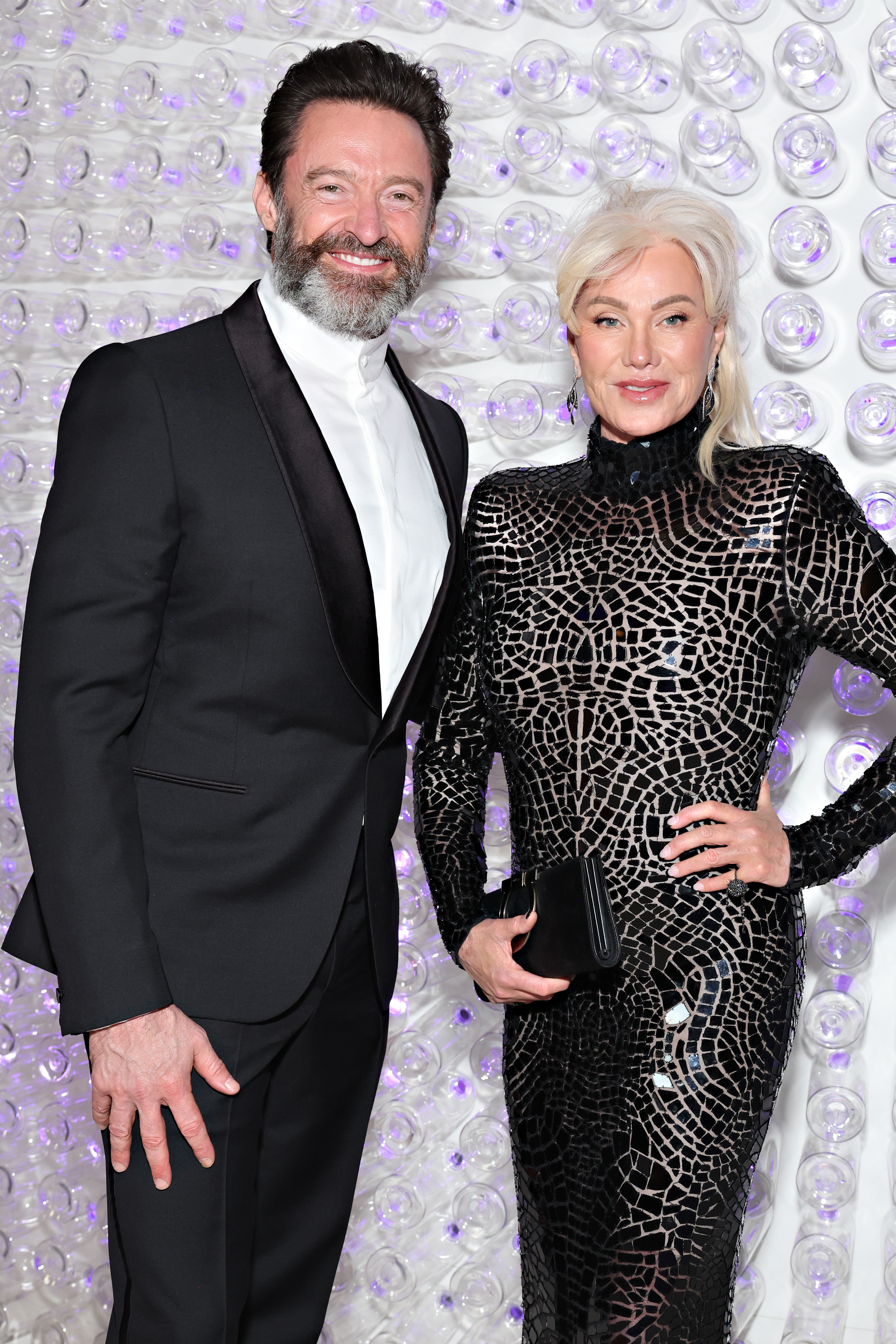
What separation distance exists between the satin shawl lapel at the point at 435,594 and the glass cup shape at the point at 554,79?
0.59 m

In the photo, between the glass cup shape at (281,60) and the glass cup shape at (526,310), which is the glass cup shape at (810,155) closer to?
the glass cup shape at (526,310)

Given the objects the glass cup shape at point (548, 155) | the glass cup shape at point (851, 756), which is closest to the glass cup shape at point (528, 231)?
the glass cup shape at point (548, 155)

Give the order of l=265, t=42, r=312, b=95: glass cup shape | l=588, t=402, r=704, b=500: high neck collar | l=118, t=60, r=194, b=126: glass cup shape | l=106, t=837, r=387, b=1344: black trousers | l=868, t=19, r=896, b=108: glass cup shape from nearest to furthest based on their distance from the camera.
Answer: l=106, t=837, r=387, b=1344: black trousers → l=588, t=402, r=704, b=500: high neck collar → l=868, t=19, r=896, b=108: glass cup shape → l=265, t=42, r=312, b=95: glass cup shape → l=118, t=60, r=194, b=126: glass cup shape

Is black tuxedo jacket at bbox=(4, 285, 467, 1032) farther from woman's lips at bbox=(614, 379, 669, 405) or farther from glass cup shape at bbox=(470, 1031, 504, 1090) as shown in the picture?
glass cup shape at bbox=(470, 1031, 504, 1090)

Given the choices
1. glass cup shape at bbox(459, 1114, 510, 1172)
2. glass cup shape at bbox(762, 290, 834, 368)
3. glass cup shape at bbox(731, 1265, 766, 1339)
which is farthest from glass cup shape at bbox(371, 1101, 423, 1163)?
glass cup shape at bbox(762, 290, 834, 368)

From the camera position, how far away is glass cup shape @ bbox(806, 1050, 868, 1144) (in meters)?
2.29

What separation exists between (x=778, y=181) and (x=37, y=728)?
1.56 m

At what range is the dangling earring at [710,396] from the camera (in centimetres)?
187

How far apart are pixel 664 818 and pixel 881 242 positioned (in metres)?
1.09

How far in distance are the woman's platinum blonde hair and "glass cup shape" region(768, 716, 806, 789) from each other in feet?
2.10

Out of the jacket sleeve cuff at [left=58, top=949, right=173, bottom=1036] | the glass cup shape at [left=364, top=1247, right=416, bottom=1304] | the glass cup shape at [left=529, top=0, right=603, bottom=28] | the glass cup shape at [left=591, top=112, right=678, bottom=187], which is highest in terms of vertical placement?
the glass cup shape at [left=529, top=0, right=603, bottom=28]

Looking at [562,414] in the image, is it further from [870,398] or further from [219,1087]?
[219,1087]

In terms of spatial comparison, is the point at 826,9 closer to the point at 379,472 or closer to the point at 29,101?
the point at 379,472

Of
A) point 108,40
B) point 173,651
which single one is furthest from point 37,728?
point 108,40
